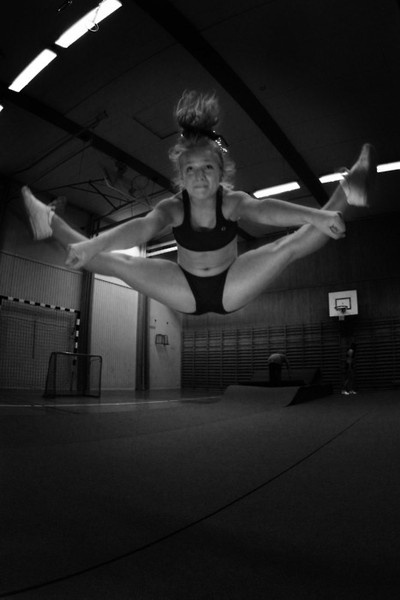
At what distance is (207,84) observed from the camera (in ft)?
18.8

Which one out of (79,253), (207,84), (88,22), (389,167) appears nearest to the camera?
(79,253)

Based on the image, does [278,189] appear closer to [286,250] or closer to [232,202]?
[232,202]

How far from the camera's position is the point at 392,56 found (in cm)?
520

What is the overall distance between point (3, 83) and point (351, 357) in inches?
330

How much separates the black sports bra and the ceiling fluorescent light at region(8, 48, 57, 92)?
510 centimetres

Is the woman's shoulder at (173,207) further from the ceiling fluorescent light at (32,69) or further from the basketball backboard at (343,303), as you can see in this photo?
the basketball backboard at (343,303)

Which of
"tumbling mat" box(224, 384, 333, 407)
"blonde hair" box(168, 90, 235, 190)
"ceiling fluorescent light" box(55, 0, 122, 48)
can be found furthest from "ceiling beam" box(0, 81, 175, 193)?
"blonde hair" box(168, 90, 235, 190)

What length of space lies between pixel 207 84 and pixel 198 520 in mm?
6267

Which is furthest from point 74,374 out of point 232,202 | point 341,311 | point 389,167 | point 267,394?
point 389,167

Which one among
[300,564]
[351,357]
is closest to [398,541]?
[300,564]

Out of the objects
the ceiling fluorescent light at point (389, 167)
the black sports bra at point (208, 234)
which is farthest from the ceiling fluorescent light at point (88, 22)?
the ceiling fluorescent light at point (389, 167)

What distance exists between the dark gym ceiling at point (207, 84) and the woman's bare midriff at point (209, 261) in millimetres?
4273

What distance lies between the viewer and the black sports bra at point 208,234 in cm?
162

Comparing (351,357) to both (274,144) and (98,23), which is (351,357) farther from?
(98,23)
